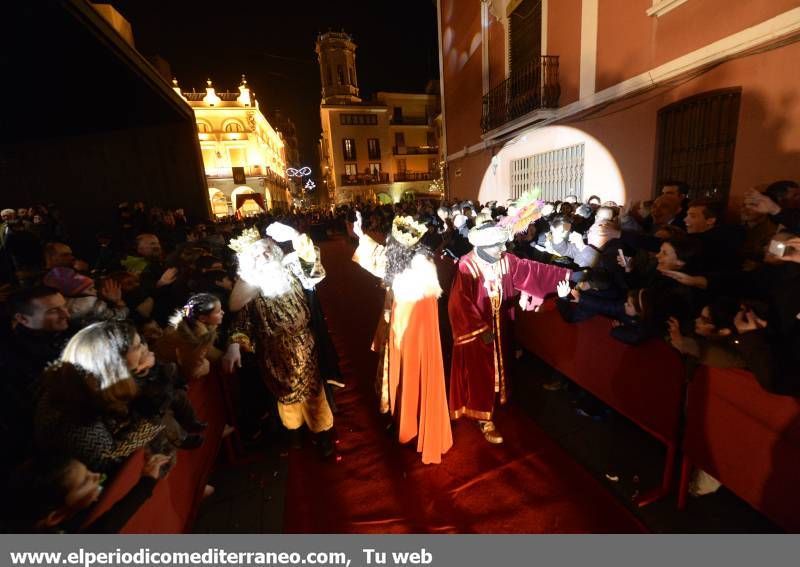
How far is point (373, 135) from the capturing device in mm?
38531

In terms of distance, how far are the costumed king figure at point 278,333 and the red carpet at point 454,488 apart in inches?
13.3

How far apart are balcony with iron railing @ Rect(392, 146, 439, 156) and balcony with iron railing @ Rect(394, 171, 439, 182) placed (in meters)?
2.11

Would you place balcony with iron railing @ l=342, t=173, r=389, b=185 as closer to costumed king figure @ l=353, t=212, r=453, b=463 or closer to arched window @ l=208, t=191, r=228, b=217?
arched window @ l=208, t=191, r=228, b=217

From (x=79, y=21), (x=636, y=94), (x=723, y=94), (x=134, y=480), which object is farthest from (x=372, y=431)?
(x=636, y=94)

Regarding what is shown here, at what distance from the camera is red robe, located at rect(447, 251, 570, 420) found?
3.10 meters

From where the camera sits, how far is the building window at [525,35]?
926cm

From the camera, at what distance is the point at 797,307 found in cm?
196

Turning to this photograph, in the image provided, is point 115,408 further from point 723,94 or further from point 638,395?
point 723,94

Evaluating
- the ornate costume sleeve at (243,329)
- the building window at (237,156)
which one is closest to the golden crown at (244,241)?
the ornate costume sleeve at (243,329)

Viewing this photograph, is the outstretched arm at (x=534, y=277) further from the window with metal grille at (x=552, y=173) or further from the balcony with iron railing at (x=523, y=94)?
the balcony with iron railing at (x=523, y=94)

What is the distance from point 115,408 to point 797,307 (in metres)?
3.62

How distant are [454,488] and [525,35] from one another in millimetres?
11487

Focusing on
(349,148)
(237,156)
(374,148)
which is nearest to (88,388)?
(349,148)

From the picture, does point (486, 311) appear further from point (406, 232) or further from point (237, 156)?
point (237, 156)
